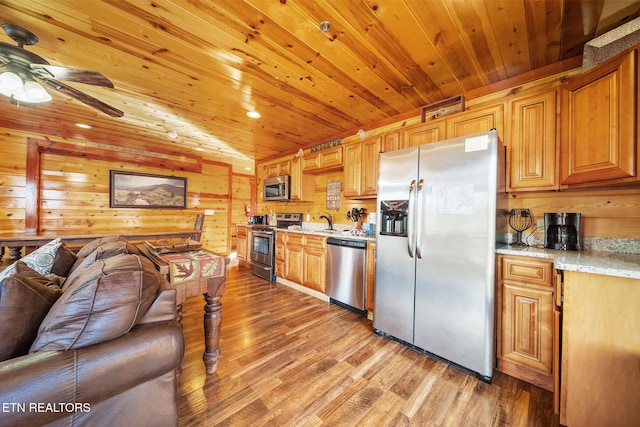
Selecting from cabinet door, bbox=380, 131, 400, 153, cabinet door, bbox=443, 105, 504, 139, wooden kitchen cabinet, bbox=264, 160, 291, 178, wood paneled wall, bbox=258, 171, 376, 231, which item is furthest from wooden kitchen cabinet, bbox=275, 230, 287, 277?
cabinet door, bbox=443, 105, 504, 139

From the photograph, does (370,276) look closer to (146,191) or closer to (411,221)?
(411,221)

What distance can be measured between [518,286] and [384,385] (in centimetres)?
118

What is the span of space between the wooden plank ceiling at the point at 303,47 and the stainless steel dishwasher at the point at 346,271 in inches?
64.9

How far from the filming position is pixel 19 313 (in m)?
0.83

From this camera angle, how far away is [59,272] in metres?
1.60

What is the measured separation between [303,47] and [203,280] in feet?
A: 6.12

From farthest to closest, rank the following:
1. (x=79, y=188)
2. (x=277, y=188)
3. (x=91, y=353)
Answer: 1. (x=277, y=188)
2. (x=79, y=188)
3. (x=91, y=353)

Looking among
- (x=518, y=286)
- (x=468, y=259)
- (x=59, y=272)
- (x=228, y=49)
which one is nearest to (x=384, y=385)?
(x=468, y=259)

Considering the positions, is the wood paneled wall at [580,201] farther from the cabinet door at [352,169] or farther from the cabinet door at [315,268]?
the cabinet door at [315,268]

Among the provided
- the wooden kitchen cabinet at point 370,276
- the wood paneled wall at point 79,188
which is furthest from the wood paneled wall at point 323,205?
the wood paneled wall at point 79,188

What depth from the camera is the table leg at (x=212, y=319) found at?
1.66 m

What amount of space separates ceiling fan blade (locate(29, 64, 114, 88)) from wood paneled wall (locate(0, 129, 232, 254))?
9.15ft

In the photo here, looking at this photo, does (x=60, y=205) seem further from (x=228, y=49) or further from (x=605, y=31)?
(x=605, y=31)

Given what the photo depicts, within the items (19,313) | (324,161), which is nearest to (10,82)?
(19,313)
